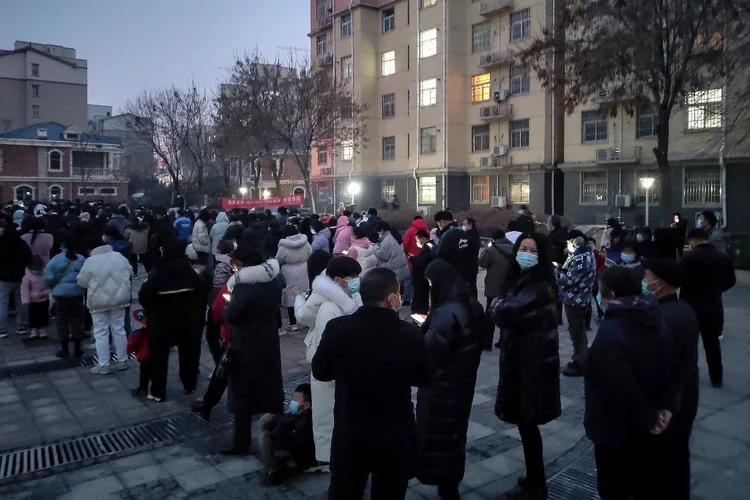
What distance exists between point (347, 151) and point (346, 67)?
5.21 m

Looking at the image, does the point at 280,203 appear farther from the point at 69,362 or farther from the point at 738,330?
the point at 738,330

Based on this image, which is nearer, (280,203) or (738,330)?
(738,330)

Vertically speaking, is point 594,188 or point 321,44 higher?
point 321,44

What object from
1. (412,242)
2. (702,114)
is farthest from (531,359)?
(702,114)

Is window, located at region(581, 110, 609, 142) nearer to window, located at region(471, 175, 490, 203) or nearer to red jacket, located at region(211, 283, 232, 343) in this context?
window, located at region(471, 175, 490, 203)

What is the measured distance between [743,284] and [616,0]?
30.1ft

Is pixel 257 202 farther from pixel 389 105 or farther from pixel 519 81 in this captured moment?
pixel 389 105

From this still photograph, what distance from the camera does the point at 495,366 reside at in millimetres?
8133

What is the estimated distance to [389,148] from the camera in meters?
38.1

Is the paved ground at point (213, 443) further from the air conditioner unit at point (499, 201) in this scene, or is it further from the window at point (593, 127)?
the air conditioner unit at point (499, 201)

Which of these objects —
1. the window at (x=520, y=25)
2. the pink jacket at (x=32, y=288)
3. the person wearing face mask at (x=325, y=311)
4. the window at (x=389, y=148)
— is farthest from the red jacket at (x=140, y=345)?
the window at (x=389, y=148)

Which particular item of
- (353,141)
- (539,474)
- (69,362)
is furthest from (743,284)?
(353,141)

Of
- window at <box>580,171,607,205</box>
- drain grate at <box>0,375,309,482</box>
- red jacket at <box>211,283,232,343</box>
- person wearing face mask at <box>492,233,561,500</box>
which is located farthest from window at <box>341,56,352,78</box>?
person wearing face mask at <box>492,233,561,500</box>

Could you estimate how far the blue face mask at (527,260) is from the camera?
14.4 ft
